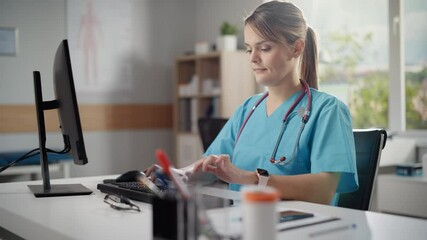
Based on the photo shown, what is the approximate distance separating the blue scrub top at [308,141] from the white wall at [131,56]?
9.40ft

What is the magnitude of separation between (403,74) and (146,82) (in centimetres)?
236

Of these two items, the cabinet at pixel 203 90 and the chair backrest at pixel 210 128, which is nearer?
the chair backrest at pixel 210 128

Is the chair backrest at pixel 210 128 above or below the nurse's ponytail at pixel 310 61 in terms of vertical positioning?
below

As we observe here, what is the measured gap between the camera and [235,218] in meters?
0.91

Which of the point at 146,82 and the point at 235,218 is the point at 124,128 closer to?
the point at 146,82

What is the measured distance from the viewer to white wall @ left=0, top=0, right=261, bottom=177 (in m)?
4.44

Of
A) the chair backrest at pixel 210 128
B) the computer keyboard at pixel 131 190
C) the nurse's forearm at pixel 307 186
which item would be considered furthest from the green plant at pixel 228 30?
the nurse's forearm at pixel 307 186

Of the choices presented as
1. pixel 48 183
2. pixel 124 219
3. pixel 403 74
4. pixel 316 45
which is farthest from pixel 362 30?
pixel 124 219

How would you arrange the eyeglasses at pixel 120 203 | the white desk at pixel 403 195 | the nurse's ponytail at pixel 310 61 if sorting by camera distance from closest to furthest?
the eyeglasses at pixel 120 203 → the nurse's ponytail at pixel 310 61 → the white desk at pixel 403 195

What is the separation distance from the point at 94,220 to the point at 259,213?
0.59 meters

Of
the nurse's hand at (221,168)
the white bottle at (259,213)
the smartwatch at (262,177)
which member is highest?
the white bottle at (259,213)

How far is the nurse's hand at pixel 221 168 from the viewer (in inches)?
54.7

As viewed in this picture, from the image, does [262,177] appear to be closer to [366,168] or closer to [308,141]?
[308,141]

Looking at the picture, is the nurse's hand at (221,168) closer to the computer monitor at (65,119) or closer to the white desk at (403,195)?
the computer monitor at (65,119)
